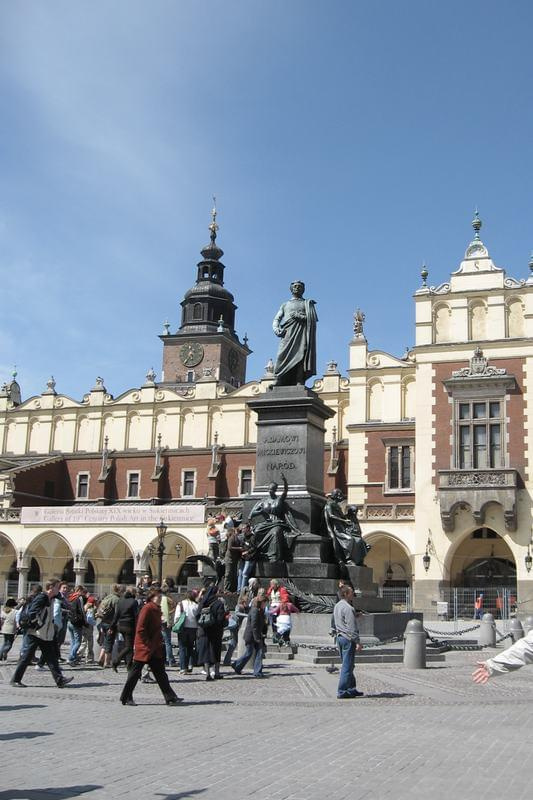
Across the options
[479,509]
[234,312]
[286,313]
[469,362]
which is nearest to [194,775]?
[286,313]

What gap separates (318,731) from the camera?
9.48 metres

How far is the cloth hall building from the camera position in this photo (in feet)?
131

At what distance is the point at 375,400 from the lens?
4584 centimetres

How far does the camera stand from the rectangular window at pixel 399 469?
43.7 m

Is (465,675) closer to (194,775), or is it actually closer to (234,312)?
(194,775)

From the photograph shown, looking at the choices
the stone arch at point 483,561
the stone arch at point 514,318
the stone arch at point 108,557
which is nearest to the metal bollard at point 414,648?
the stone arch at point 483,561

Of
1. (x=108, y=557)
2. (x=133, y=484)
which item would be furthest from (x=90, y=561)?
(x=133, y=484)

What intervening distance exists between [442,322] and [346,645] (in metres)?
32.1

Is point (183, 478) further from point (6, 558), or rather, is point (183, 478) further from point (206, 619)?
point (206, 619)

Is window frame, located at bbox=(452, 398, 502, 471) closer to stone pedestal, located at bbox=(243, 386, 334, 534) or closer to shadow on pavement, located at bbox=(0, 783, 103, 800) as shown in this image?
stone pedestal, located at bbox=(243, 386, 334, 534)

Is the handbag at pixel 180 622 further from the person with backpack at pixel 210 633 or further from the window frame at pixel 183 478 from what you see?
the window frame at pixel 183 478

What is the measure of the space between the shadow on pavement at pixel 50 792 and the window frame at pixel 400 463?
3715 cm

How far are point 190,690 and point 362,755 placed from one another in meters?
4.95

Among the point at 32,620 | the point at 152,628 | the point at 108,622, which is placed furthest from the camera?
the point at 108,622
